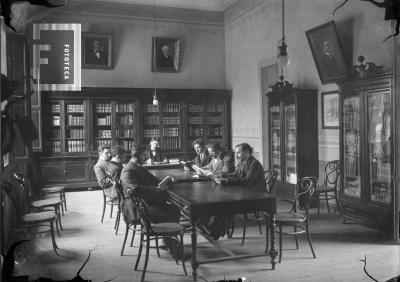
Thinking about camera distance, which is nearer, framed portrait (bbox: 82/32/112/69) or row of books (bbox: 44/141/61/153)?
framed portrait (bbox: 82/32/112/69)

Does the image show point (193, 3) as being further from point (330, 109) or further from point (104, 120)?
point (330, 109)

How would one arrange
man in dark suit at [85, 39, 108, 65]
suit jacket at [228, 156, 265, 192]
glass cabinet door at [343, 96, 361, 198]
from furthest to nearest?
man in dark suit at [85, 39, 108, 65], glass cabinet door at [343, 96, 361, 198], suit jacket at [228, 156, 265, 192]

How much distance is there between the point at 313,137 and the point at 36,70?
4.76 m

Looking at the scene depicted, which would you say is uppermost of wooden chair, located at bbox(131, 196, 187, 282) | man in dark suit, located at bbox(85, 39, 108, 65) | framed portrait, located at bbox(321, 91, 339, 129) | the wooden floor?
man in dark suit, located at bbox(85, 39, 108, 65)

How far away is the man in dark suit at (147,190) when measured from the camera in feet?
13.8

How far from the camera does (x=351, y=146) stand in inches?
199

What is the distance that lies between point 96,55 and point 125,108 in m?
1.35

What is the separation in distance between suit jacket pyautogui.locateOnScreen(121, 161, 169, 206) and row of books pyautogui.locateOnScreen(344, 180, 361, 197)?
2507 mm

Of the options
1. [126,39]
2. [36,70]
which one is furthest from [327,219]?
[126,39]

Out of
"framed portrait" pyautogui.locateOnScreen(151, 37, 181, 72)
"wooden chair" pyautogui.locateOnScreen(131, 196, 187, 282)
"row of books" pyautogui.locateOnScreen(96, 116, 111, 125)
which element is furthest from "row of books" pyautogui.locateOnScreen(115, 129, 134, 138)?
"wooden chair" pyautogui.locateOnScreen(131, 196, 187, 282)

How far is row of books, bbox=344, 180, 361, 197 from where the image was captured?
4.94m

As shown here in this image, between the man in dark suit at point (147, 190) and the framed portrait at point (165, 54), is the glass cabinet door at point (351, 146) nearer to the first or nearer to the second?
the man in dark suit at point (147, 190)

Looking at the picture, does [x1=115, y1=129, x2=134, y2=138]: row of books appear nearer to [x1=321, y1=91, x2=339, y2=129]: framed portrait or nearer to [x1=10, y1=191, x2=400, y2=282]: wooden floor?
[x1=10, y1=191, x2=400, y2=282]: wooden floor

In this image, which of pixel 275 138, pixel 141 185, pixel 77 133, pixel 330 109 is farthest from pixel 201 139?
pixel 77 133
